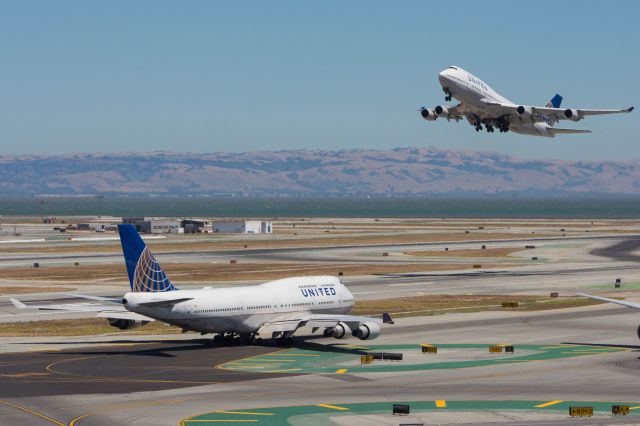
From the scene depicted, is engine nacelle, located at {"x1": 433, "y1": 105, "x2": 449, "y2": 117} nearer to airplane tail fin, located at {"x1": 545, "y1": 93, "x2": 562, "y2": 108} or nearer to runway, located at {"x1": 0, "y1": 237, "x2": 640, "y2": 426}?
airplane tail fin, located at {"x1": 545, "y1": 93, "x2": 562, "y2": 108}

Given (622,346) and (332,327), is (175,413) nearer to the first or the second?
(332,327)

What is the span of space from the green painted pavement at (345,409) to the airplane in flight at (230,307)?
15.1 metres

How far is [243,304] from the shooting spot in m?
63.6

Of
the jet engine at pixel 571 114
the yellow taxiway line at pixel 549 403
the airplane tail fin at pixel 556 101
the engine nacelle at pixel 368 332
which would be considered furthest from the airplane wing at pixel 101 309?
the airplane tail fin at pixel 556 101

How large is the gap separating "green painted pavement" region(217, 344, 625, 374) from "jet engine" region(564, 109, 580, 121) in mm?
63127

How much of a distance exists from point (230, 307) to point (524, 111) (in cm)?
7462

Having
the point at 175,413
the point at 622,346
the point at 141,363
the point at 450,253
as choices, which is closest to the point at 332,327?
the point at 141,363

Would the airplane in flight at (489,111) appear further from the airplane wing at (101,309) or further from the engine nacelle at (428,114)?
the airplane wing at (101,309)

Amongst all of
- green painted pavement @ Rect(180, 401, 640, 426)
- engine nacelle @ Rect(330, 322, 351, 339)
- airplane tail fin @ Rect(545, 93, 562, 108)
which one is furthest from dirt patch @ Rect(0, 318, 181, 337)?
airplane tail fin @ Rect(545, 93, 562, 108)

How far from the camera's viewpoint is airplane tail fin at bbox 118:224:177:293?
198ft

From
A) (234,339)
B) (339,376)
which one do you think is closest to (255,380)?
(339,376)

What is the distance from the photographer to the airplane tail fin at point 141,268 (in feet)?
198

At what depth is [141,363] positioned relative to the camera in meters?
59.6

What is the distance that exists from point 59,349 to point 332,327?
54.2ft
